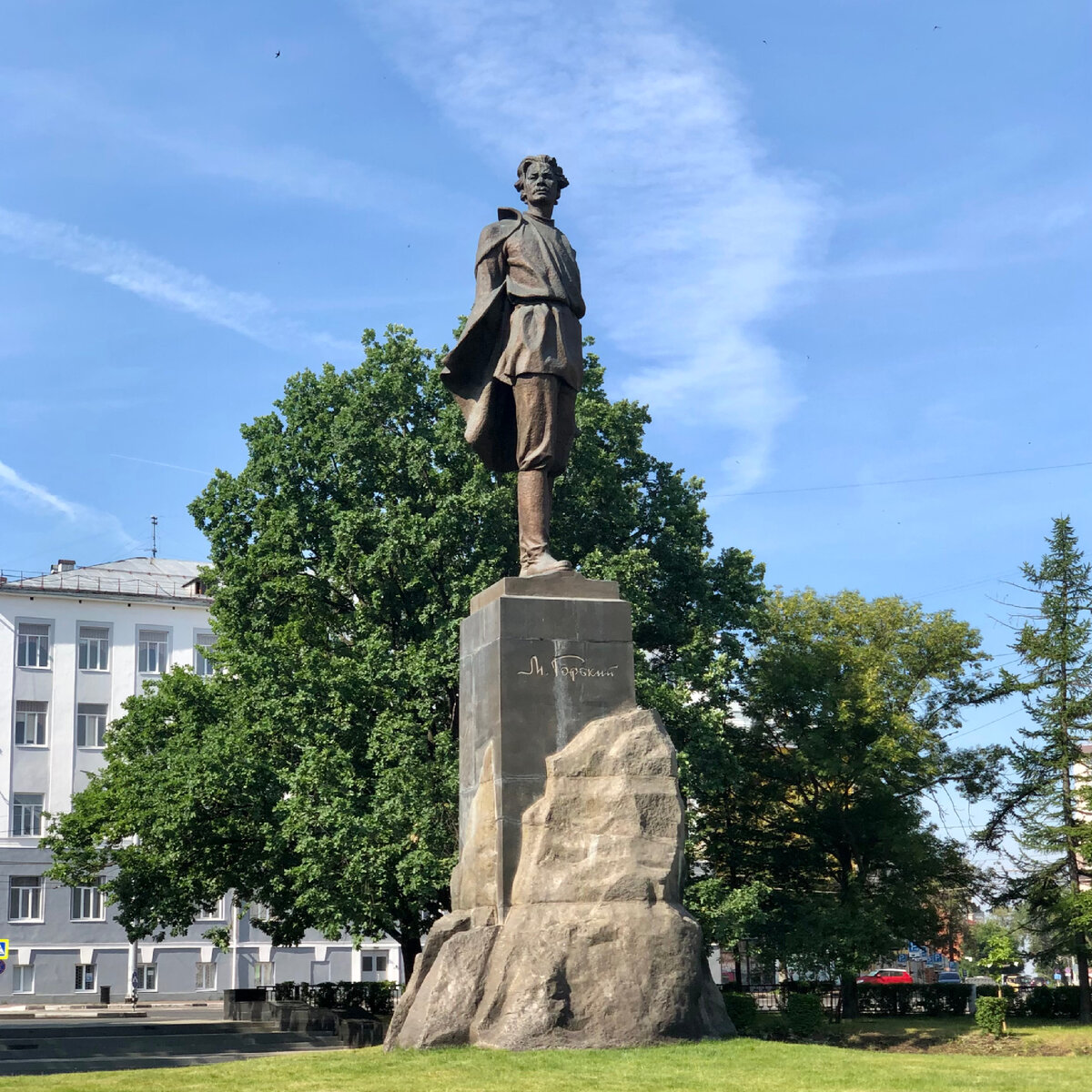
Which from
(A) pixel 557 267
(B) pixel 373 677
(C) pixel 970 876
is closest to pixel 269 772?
(B) pixel 373 677

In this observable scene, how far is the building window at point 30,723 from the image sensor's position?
49812 mm

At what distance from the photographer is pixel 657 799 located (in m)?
11.1

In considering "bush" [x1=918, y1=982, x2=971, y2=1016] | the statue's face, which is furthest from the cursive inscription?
"bush" [x1=918, y1=982, x2=971, y2=1016]

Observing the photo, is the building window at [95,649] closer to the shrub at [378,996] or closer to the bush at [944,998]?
the shrub at [378,996]

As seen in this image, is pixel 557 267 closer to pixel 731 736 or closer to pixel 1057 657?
pixel 731 736

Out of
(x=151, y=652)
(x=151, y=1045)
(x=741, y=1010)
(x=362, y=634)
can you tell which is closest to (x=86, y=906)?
(x=151, y=652)

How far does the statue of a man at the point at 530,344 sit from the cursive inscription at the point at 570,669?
40.8 inches

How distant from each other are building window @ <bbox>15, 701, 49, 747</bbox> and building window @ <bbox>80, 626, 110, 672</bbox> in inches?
84.3

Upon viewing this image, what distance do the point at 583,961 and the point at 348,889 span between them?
43.0 feet

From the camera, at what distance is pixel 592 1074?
894 cm

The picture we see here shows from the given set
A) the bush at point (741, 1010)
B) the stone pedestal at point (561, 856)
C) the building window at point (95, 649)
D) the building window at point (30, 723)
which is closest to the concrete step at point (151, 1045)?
the bush at point (741, 1010)

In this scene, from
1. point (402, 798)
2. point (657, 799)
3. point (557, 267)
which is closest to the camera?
point (657, 799)

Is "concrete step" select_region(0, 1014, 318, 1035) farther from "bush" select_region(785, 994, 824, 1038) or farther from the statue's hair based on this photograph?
the statue's hair

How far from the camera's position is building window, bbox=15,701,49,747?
49.8 meters
